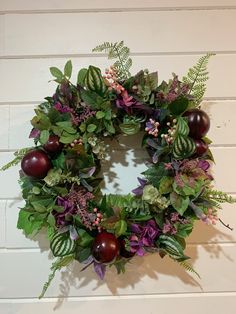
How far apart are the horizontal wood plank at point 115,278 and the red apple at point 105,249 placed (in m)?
0.18

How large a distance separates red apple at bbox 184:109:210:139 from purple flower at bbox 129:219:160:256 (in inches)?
10.8

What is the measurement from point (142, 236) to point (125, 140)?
310mm

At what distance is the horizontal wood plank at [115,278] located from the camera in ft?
3.64

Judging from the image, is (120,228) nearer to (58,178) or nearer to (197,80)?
(58,178)

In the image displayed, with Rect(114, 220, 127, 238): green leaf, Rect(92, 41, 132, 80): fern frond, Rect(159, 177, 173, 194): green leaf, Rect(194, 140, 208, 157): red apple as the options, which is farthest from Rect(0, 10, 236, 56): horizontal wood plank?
Rect(114, 220, 127, 238): green leaf

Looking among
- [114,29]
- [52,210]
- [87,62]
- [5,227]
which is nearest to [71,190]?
[52,210]

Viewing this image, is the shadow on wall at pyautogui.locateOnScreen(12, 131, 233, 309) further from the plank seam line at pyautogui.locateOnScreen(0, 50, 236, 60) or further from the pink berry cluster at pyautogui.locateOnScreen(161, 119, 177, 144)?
the plank seam line at pyautogui.locateOnScreen(0, 50, 236, 60)

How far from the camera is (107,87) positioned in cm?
100

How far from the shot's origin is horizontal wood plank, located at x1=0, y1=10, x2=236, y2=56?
3.74 feet

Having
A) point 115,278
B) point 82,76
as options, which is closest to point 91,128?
point 82,76

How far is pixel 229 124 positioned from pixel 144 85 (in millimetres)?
330

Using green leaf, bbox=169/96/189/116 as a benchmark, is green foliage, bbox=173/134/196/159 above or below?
below

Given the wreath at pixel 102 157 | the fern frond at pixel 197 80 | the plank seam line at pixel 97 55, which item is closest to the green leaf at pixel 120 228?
the wreath at pixel 102 157

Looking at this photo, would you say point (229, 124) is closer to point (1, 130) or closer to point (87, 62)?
point (87, 62)
